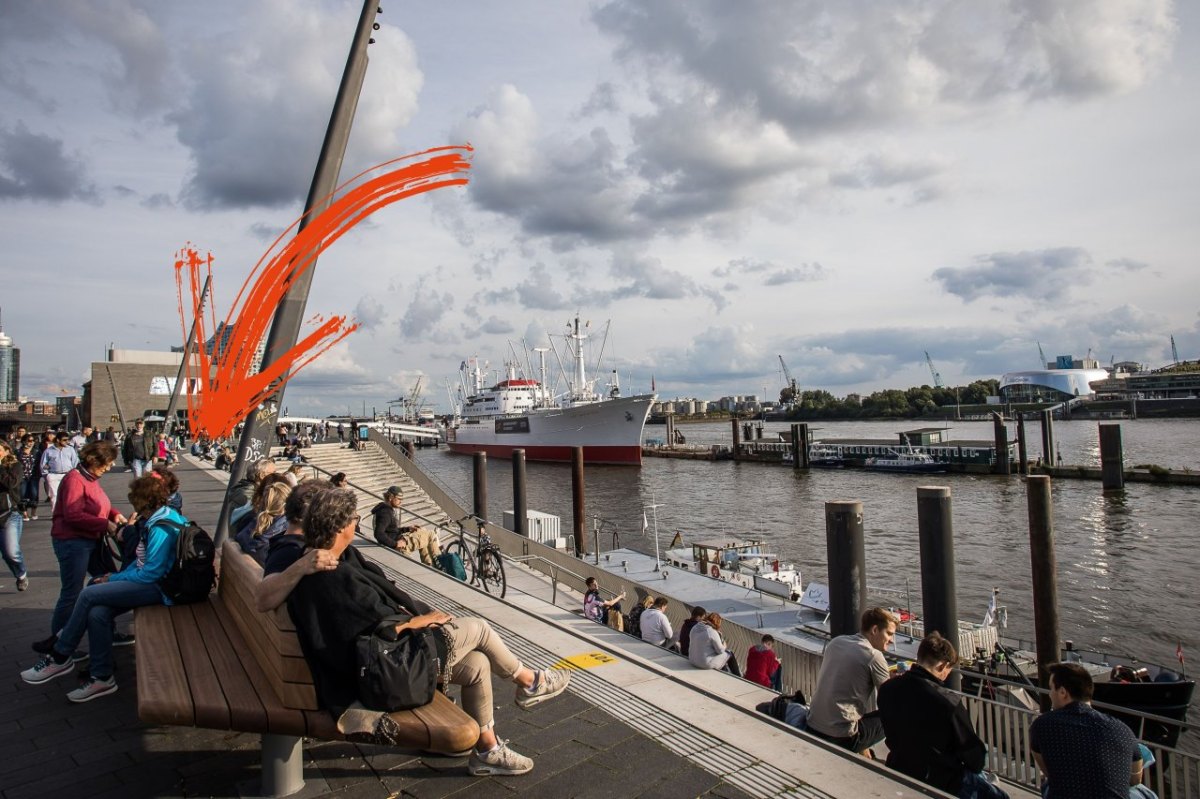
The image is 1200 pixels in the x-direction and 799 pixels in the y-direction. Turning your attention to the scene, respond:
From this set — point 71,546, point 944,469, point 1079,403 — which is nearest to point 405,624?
point 71,546

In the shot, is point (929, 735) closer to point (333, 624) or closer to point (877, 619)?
point (877, 619)

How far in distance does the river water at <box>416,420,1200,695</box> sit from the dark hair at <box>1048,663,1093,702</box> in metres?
15.2

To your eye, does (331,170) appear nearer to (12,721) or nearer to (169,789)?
(12,721)

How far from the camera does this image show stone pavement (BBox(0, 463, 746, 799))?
331 centimetres

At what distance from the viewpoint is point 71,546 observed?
502 cm

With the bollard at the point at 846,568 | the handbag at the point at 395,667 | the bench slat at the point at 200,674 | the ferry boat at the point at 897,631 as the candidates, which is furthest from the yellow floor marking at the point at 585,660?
the bollard at the point at 846,568

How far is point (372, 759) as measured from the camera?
11.8 ft

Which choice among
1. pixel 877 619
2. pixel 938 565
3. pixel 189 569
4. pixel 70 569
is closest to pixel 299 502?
pixel 189 569

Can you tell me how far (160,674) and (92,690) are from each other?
1.49m

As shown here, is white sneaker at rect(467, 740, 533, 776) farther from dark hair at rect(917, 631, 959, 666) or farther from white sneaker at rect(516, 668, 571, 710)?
dark hair at rect(917, 631, 959, 666)

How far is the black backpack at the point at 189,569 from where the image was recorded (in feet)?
14.4

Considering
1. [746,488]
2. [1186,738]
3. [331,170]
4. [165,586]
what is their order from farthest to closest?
[746,488] < [1186,738] < [331,170] < [165,586]

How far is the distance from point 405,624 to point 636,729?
5.34 feet

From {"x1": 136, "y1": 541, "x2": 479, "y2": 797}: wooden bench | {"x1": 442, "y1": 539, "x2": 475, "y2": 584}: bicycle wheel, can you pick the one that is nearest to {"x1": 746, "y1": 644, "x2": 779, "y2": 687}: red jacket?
{"x1": 442, "y1": 539, "x2": 475, "y2": 584}: bicycle wheel
